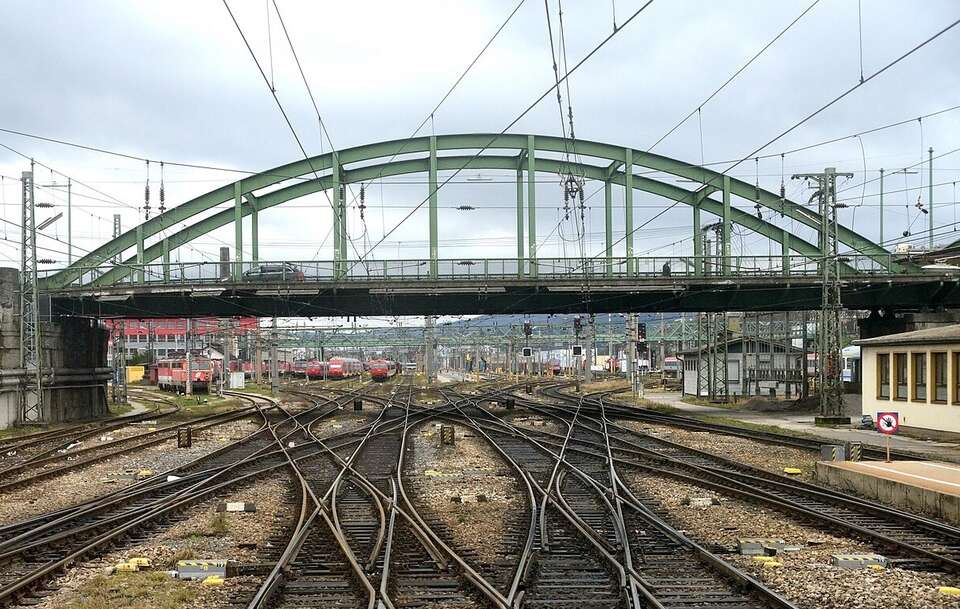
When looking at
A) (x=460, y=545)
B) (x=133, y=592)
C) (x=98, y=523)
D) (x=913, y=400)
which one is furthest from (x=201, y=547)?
(x=913, y=400)

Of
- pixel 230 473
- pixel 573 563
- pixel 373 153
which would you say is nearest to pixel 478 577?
pixel 573 563

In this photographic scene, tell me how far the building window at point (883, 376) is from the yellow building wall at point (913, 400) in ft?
0.35

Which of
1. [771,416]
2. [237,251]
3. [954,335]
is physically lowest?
[771,416]

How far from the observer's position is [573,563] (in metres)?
10.2

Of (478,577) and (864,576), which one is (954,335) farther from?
(478,577)

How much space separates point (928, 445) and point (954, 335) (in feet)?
10.2

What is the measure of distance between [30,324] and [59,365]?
10.5 feet

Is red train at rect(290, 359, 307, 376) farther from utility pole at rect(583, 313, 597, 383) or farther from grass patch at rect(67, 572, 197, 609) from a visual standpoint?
grass patch at rect(67, 572, 197, 609)

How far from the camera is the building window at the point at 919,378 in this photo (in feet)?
91.7

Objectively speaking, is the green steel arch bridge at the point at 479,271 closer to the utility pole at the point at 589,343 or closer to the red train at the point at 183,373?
the utility pole at the point at 589,343

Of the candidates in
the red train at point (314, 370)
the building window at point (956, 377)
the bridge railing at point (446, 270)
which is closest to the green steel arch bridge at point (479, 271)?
the bridge railing at point (446, 270)

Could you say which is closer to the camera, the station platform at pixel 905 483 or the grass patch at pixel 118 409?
the station platform at pixel 905 483

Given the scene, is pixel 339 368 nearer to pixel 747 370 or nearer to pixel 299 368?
pixel 299 368

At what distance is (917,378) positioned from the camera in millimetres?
28641
